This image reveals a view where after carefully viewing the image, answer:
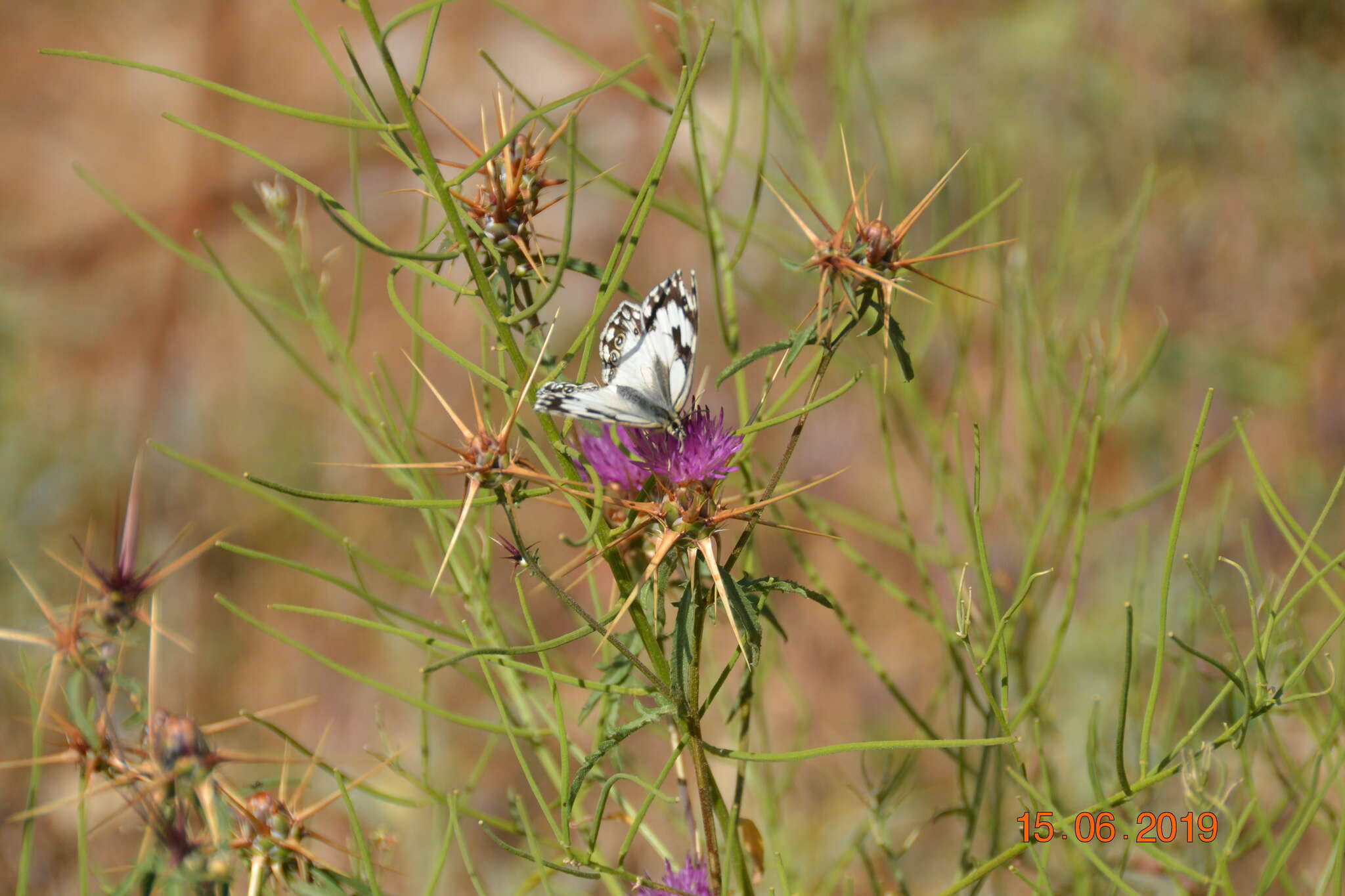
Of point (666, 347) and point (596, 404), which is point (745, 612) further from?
point (666, 347)

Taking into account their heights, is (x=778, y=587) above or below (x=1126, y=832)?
above

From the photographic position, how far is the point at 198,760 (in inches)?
23.9

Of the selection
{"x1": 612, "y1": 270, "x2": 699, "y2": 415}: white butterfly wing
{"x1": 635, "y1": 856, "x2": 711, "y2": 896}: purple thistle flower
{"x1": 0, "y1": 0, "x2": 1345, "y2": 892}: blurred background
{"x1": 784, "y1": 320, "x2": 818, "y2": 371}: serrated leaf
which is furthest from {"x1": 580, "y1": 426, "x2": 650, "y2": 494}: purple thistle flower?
{"x1": 0, "y1": 0, "x2": 1345, "y2": 892}: blurred background

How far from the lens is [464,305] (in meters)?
2.82

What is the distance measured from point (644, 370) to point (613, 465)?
0.08 metres

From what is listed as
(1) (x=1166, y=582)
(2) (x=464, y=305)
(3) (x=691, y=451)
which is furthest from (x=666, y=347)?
(2) (x=464, y=305)

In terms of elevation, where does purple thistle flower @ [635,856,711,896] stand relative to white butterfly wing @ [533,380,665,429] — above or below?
below

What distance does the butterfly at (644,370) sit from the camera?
60cm

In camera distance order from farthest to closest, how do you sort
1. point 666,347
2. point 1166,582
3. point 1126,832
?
point 666,347, point 1126,832, point 1166,582

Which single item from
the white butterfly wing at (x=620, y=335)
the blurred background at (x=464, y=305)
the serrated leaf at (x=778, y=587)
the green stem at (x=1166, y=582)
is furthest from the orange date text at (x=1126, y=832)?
the blurred background at (x=464, y=305)

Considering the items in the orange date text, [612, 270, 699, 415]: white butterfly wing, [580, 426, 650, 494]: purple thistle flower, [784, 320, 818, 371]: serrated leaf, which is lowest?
the orange date text

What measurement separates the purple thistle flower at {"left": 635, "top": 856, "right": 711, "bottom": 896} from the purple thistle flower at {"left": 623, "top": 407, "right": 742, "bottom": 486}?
1.02 ft

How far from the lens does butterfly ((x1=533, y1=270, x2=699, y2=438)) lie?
1.96 feet

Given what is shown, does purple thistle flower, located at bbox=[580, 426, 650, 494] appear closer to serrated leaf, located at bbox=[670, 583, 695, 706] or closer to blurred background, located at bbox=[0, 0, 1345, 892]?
serrated leaf, located at bbox=[670, 583, 695, 706]
